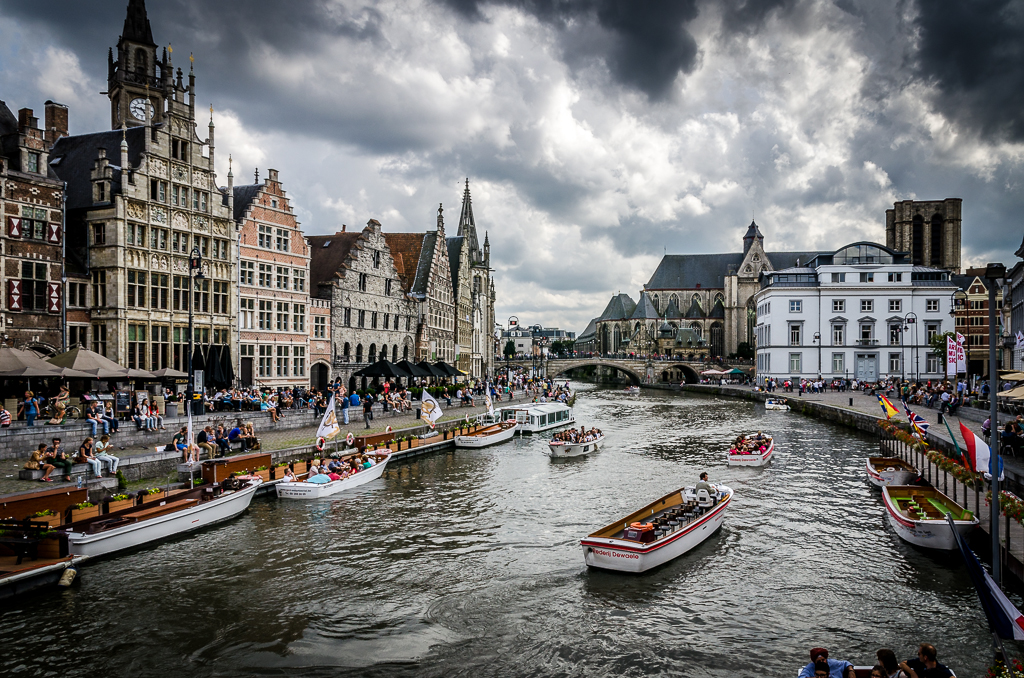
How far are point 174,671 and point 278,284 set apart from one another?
33.5 metres

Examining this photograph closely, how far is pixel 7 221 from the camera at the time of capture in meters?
28.8

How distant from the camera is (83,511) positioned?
56.7ft

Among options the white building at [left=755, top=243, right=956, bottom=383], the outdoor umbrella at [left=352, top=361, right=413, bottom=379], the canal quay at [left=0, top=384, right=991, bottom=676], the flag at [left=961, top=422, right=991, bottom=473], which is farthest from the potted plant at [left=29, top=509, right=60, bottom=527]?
the white building at [left=755, top=243, right=956, bottom=383]

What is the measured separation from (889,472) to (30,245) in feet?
116

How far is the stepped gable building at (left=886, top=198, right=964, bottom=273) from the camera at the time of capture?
115875 millimetres

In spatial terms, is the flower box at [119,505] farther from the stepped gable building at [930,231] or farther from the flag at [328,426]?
the stepped gable building at [930,231]

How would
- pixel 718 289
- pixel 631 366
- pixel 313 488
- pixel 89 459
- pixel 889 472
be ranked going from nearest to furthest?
pixel 89 459 → pixel 313 488 → pixel 889 472 → pixel 631 366 → pixel 718 289

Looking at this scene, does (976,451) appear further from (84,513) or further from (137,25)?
(137,25)

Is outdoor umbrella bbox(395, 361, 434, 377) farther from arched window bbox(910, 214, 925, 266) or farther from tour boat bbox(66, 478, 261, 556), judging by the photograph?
arched window bbox(910, 214, 925, 266)

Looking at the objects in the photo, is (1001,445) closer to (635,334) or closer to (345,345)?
(345,345)

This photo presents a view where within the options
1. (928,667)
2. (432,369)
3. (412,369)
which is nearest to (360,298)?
(432,369)

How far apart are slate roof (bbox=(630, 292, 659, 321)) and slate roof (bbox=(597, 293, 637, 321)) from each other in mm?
4540

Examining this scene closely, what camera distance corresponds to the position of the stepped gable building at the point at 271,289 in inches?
1592

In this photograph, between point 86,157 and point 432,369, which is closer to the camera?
point 86,157
